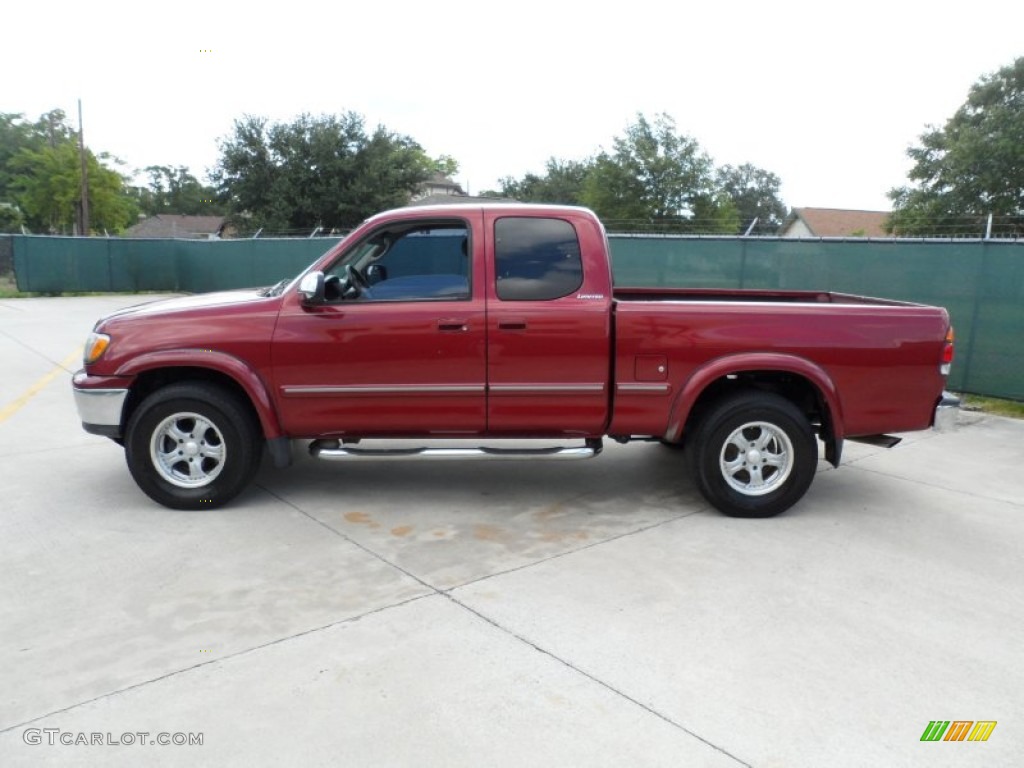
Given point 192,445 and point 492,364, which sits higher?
point 492,364

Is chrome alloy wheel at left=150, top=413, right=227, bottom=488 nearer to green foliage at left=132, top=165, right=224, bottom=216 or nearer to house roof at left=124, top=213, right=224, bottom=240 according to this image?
house roof at left=124, top=213, right=224, bottom=240

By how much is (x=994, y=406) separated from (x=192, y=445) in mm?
8077

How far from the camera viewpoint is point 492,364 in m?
5.19

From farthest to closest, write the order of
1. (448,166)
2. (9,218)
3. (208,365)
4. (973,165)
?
(448,166) → (9,218) → (973,165) → (208,365)

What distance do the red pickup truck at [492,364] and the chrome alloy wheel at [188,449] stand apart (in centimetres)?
1

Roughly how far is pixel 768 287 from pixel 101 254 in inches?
836

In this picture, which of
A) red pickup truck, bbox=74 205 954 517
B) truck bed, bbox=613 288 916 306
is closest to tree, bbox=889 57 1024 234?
truck bed, bbox=613 288 916 306

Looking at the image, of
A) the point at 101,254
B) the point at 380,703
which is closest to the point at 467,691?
the point at 380,703

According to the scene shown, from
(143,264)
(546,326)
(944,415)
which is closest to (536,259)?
(546,326)

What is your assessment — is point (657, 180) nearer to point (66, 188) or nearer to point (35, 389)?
point (35, 389)

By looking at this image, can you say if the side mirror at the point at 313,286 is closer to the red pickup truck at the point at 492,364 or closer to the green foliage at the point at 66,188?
Answer: the red pickup truck at the point at 492,364

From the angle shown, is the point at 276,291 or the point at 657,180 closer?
the point at 276,291

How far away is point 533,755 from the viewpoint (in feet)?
9.43

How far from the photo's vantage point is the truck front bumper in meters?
5.20
